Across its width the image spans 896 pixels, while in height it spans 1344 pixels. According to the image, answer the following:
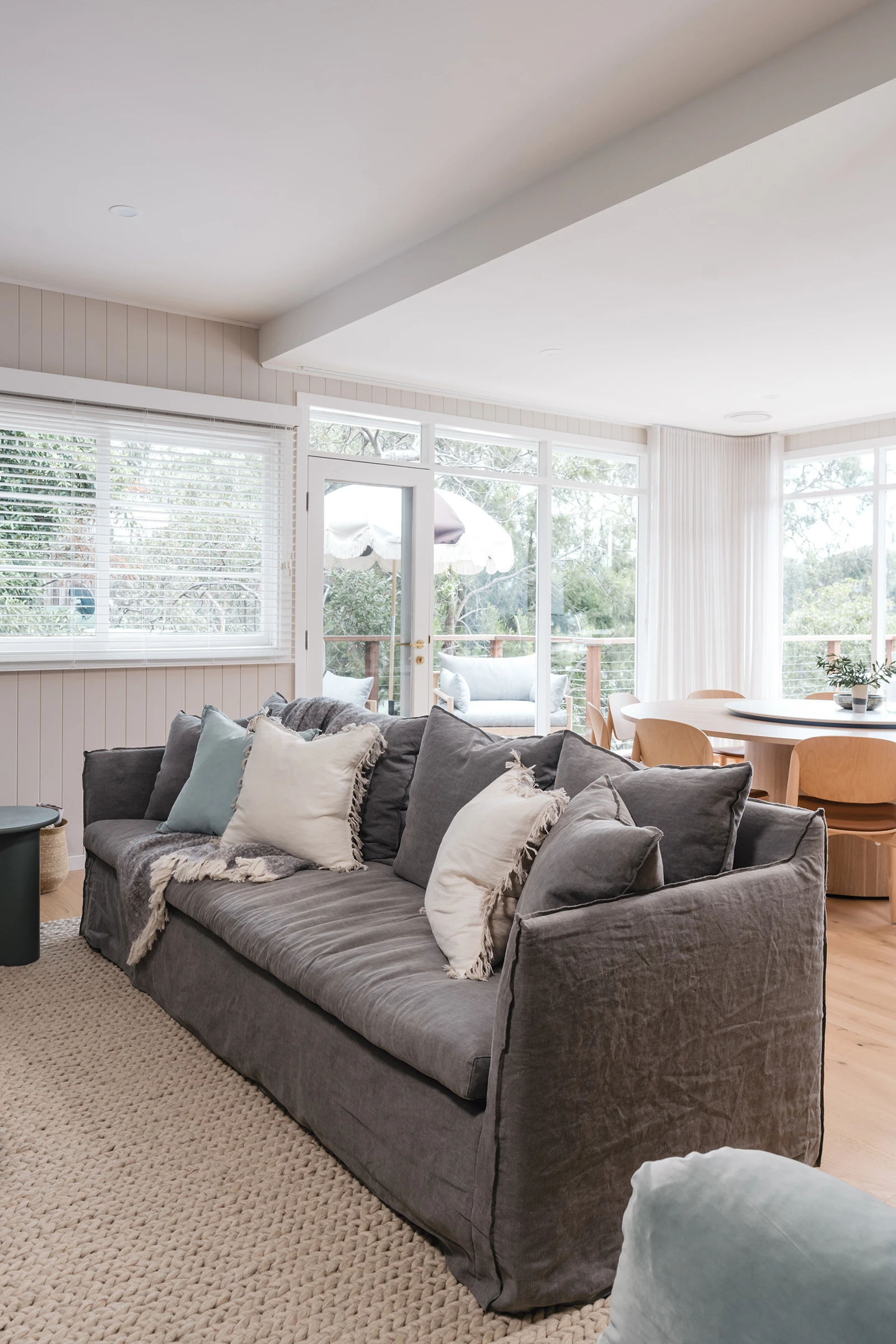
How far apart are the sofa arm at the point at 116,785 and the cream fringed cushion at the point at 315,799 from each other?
72cm

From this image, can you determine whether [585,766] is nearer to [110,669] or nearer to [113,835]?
[113,835]

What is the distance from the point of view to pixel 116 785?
3.54 m

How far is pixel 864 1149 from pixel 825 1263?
197 cm

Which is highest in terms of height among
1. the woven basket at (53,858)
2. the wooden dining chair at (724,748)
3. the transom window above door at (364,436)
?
the transom window above door at (364,436)

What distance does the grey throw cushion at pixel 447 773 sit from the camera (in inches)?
94.6

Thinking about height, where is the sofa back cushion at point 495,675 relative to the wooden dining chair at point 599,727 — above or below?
above

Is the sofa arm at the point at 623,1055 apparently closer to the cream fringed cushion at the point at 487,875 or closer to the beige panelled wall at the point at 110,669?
the cream fringed cushion at the point at 487,875

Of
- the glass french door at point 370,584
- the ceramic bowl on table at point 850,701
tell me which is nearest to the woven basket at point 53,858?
the glass french door at point 370,584

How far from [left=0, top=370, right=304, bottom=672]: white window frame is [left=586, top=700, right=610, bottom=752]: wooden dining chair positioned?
168cm

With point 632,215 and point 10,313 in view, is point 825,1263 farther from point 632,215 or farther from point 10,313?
point 10,313

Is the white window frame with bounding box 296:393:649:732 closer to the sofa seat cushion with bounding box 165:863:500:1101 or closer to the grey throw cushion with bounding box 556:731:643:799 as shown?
the sofa seat cushion with bounding box 165:863:500:1101

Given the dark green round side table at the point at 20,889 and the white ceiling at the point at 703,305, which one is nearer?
the white ceiling at the point at 703,305

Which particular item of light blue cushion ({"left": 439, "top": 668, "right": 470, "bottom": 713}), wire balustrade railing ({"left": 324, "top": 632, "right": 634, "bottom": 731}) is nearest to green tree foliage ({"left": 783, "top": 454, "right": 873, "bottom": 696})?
wire balustrade railing ({"left": 324, "top": 632, "right": 634, "bottom": 731})

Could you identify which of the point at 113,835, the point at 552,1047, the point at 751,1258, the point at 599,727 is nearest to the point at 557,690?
the point at 599,727
